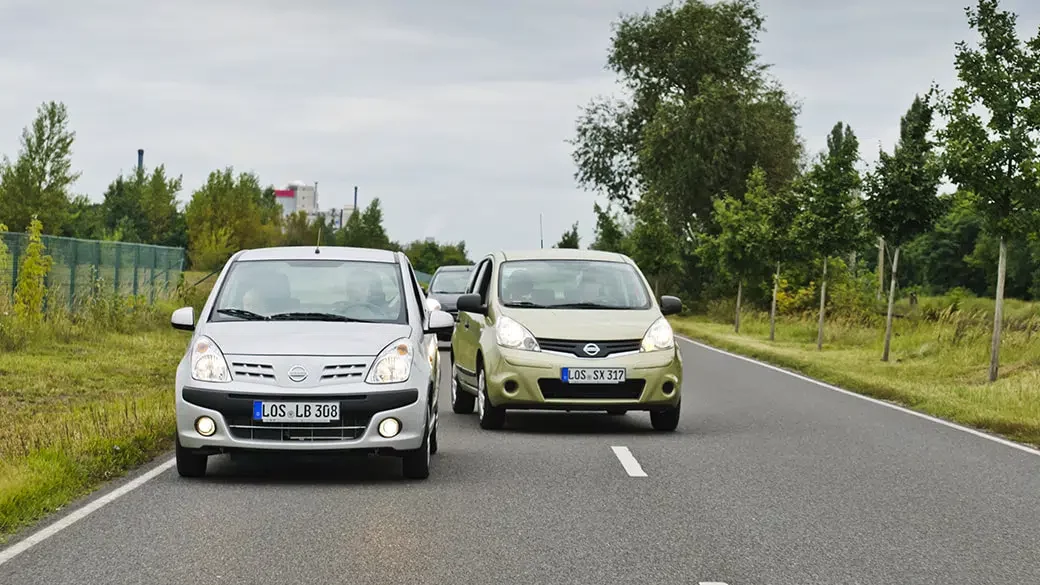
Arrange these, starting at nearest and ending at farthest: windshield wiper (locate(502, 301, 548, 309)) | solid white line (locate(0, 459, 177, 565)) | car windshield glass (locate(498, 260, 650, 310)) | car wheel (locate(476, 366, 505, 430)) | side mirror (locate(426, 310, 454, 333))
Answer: solid white line (locate(0, 459, 177, 565))
side mirror (locate(426, 310, 454, 333))
car wheel (locate(476, 366, 505, 430))
windshield wiper (locate(502, 301, 548, 309))
car windshield glass (locate(498, 260, 650, 310))

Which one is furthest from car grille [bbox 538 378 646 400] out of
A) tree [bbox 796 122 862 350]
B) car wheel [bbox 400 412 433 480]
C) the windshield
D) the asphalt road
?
tree [bbox 796 122 862 350]

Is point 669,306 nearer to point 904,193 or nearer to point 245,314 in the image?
point 245,314

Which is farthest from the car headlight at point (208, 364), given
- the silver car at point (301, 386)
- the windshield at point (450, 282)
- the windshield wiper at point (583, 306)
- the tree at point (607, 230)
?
the tree at point (607, 230)

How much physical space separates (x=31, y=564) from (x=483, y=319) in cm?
756

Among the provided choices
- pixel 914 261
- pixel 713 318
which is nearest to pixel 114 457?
pixel 713 318

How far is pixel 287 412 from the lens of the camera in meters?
9.16

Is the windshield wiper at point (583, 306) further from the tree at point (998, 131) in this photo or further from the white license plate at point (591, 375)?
the tree at point (998, 131)

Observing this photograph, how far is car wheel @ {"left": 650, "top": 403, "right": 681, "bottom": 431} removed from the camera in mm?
13086

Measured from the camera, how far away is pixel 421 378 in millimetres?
9609

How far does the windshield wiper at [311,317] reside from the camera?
33.3 ft

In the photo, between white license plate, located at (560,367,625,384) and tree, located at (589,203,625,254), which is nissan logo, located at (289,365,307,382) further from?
tree, located at (589,203,625,254)

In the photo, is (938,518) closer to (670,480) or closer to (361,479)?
(670,480)

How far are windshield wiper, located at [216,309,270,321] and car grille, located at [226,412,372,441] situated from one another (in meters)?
1.11

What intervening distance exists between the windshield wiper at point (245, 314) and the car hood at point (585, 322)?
133 inches
